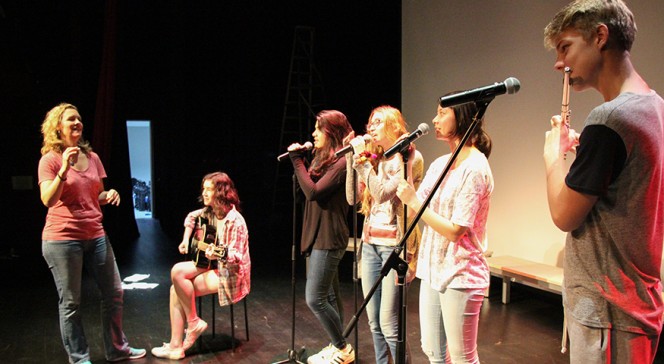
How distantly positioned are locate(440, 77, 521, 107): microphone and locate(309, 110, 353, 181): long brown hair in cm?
138

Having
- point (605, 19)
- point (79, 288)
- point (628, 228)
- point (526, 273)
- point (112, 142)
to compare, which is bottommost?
point (526, 273)

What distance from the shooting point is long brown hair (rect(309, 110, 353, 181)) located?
114 inches

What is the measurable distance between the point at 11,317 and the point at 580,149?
444cm

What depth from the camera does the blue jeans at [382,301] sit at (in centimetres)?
253

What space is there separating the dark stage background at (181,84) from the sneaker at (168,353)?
2.41m

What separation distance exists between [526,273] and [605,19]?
3200 mm

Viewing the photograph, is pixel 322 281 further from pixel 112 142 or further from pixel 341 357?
pixel 112 142

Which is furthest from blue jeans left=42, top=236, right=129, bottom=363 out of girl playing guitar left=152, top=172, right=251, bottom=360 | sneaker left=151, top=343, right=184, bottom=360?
girl playing guitar left=152, top=172, right=251, bottom=360

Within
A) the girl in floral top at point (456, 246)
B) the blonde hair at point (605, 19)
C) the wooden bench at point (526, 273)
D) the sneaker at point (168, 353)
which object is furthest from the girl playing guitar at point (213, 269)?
→ the blonde hair at point (605, 19)

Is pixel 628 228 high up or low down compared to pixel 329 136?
down

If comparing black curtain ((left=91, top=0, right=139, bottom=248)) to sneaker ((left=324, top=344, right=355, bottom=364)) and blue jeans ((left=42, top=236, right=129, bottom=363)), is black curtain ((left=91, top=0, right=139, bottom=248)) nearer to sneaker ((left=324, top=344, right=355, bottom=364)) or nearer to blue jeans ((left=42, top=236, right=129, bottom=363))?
blue jeans ((left=42, top=236, right=129, bottom=363))

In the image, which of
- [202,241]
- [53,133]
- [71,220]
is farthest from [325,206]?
[53,133]

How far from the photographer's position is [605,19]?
1143 mm

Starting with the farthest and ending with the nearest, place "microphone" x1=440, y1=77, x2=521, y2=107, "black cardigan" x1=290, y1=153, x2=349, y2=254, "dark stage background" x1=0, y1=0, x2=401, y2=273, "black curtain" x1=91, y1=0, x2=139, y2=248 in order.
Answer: "dark stage background" x1=0, y1=0, x2=401, y2=273 → "black curtain" x1=91, y1=0, x2=139, y2=248 → "black cardigan" x1=290, y1=153, x2=349, y2=254 → "microphone" x1=440, y1=77, x2=521, y2=107
